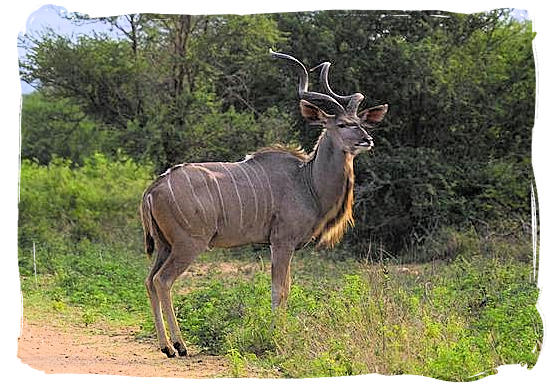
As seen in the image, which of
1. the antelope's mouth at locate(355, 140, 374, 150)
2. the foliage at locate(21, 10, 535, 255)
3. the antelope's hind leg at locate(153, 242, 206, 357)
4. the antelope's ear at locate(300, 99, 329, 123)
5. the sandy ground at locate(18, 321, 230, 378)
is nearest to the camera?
the sandy ground at locate(18, 321, 230, 378)

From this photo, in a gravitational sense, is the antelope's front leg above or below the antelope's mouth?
below

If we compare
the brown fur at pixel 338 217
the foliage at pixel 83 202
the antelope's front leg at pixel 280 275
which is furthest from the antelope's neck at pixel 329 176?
the foliage at pixel 83 202

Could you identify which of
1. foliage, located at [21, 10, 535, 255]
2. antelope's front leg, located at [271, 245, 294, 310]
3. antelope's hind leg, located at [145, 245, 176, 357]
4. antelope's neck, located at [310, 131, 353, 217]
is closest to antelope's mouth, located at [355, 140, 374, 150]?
antelope's neck, located at [310, 131, 353, 217]

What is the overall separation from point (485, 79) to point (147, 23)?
3.54m

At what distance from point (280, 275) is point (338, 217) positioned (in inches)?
22.0

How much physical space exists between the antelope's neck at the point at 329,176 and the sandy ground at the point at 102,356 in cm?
115

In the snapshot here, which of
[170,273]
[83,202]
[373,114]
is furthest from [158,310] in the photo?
[83,202]

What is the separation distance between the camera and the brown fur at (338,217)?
585 cm

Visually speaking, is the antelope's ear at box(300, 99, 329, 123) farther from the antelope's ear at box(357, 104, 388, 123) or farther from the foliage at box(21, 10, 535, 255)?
the foliage at box(21, 10, 535, 255)

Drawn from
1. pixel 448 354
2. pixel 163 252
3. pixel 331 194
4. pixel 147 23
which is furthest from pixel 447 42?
pixel 448 354

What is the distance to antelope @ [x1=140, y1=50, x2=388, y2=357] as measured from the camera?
5363 millimetres

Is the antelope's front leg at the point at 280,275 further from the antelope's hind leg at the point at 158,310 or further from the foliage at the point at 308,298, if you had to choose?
the antelope's hind leg at the point at 158,310

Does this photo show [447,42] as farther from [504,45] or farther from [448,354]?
[448,354]

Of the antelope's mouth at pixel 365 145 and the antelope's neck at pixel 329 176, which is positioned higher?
the antelope's mouth at pixel 365 145
